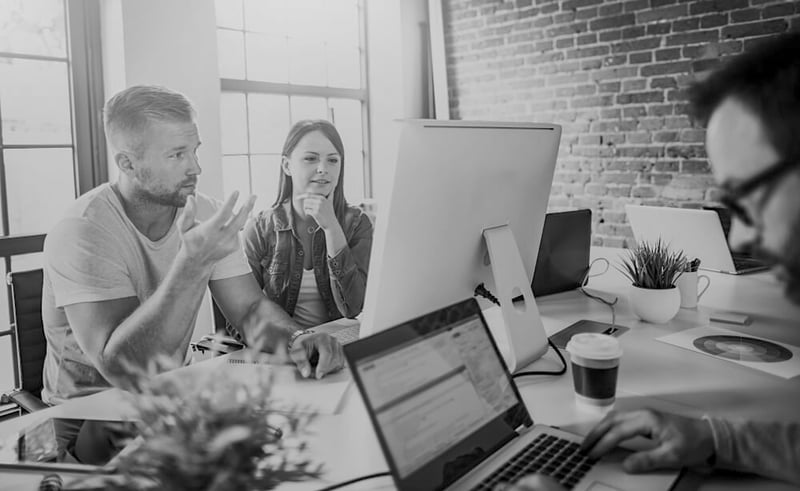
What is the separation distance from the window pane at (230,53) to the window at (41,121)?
0.94 metres

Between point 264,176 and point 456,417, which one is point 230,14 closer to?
point 264,176

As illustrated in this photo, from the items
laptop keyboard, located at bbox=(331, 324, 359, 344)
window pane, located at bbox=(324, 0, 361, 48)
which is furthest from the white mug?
window pane, located at bbox=(324, 0, 361, 48)

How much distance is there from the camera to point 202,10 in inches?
123

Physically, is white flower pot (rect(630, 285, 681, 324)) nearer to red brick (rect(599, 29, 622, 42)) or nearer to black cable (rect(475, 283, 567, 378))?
black cable (rect(475, 283, 567, 378))

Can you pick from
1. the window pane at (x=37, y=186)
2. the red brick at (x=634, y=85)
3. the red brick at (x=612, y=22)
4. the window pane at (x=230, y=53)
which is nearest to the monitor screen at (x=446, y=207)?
the window pane at (x=37, y=186)

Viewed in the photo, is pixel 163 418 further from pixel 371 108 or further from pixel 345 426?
pixel 371 108

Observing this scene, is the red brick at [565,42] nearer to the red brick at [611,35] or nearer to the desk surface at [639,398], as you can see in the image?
the red brick at [611,35]

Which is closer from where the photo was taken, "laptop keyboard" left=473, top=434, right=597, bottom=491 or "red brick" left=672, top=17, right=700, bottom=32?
"laptop keyboard" left=473, top=434, right=597, bottom=491

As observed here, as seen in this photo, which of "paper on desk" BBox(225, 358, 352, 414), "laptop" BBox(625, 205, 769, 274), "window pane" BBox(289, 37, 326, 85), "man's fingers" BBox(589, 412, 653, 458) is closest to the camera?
"man's fingers" BBox(589, 412, 653, 458)

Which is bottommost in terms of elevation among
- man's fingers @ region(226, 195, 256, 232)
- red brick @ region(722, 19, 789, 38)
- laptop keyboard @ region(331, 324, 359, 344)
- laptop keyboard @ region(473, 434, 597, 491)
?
laptop keyboard @ region(473, 434, 597, 491)

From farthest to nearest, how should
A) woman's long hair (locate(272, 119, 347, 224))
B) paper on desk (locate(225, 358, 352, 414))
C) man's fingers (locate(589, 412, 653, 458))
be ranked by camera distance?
woman's long hair (locate(272, 119, 347, 224)) → paper on desk (locate(225, 358, 352, 414)) → man's fingers (locate(589, 412, 653, 458))

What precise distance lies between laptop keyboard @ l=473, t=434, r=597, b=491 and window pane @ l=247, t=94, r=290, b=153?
10.7ft

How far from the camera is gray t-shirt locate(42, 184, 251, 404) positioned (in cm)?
166

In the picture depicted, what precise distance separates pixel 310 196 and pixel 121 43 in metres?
1.26
